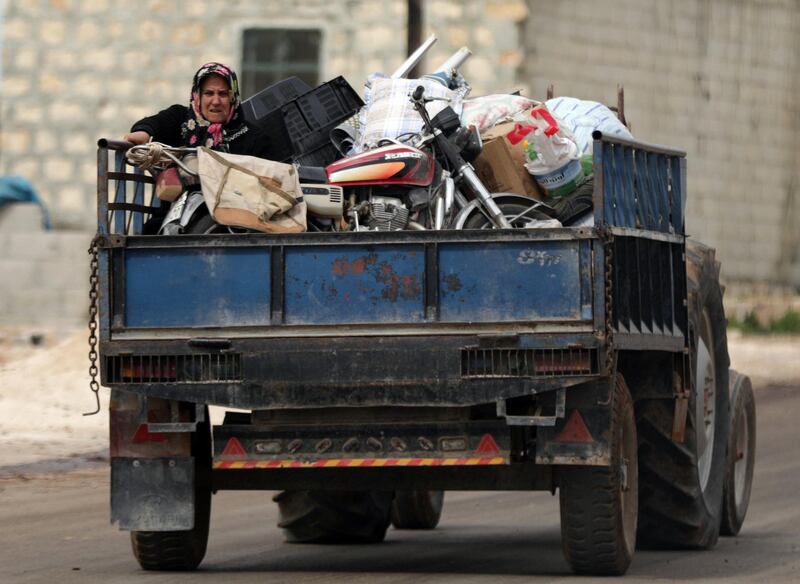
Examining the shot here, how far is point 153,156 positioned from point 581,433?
235 centimetres

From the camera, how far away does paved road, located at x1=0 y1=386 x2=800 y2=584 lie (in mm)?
9305

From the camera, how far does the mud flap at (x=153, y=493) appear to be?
8914 millimetres

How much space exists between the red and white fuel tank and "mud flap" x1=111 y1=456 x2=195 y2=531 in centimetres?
149

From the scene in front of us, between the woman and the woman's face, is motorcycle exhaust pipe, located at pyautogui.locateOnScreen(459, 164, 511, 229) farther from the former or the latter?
the woman's face

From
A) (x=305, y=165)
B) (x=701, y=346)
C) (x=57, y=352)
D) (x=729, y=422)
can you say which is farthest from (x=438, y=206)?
(x=57, y=352)

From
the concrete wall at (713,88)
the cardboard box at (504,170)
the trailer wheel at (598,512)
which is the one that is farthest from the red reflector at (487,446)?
the concrete wall at (713,88)

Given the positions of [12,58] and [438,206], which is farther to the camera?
[12,58]

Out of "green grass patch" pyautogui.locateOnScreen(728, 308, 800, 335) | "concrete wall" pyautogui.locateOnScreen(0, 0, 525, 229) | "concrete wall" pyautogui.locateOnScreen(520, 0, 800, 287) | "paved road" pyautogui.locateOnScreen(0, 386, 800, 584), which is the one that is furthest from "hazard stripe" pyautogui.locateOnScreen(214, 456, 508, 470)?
"green grass patch" pyautogui.locateOnScreen(728, 308, 800, 335)

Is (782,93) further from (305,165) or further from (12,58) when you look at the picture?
(305,165)

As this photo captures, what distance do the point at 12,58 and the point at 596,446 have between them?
15931 millimetres

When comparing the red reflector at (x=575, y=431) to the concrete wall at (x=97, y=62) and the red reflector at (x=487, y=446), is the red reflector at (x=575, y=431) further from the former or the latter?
the concrete wall at (x=97, y=62)

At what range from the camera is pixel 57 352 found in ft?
68.2

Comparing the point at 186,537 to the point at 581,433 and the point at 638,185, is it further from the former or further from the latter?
the point at 638,185

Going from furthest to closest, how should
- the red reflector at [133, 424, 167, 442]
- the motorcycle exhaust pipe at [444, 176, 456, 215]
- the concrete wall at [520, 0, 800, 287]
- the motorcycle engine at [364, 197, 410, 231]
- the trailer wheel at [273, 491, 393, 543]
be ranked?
the concrete wall at [520, 0, 800, 287]
the trailer wheel at [273, 491, 393, 543]
the motorcycle exhaust pipe at [444, 176, 456, 215]
the motorcycle engine at [364, 197, 410, 231]
the red reflector at [133, 424, 167, 442]
